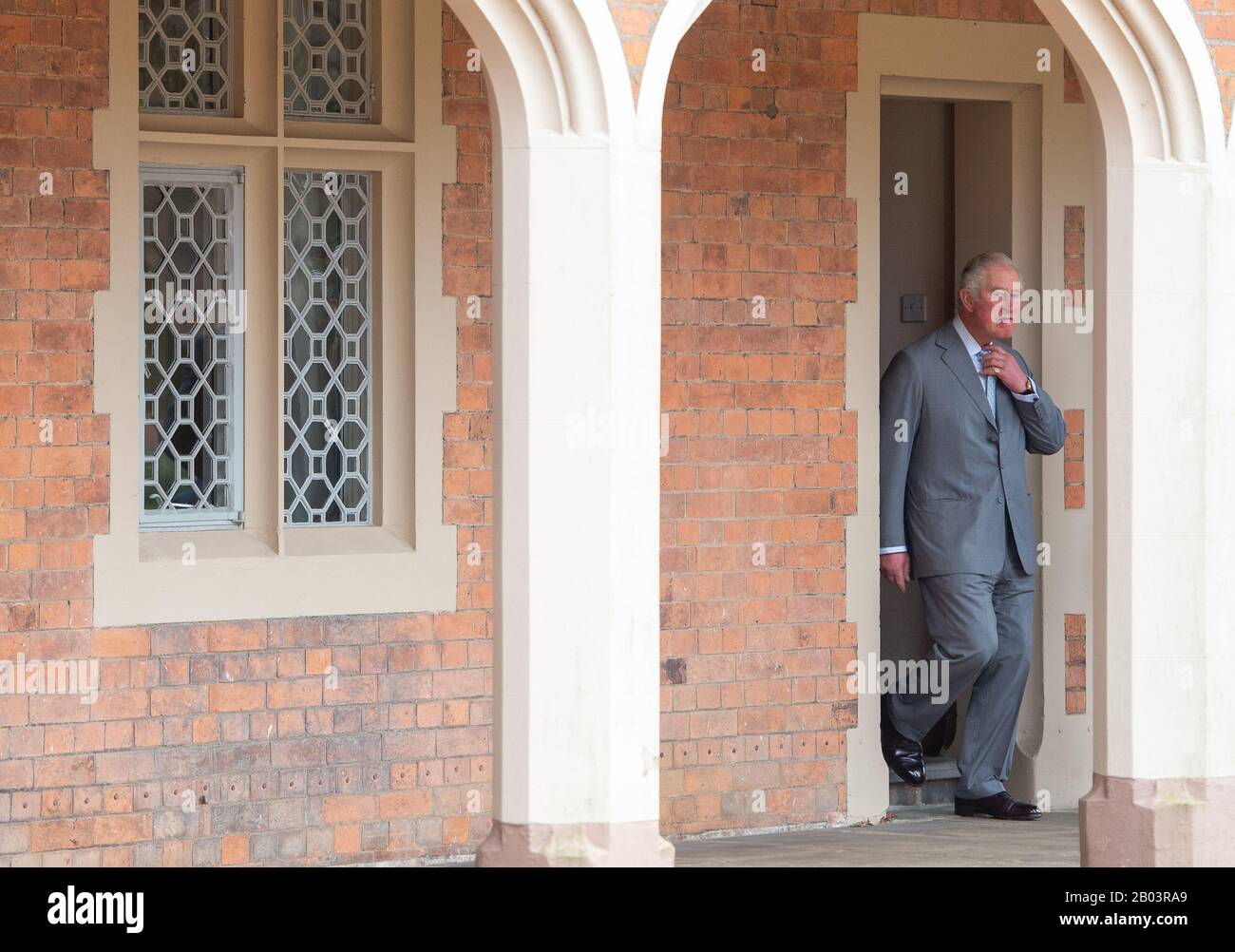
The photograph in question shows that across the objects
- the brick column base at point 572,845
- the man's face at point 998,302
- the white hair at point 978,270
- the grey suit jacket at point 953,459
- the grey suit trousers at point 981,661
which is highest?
the white hair at point 978,270

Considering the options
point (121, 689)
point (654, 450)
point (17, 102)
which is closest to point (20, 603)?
point (121, 689)

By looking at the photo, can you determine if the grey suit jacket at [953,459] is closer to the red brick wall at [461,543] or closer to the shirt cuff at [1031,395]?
the shirt cuff at [1031,395]

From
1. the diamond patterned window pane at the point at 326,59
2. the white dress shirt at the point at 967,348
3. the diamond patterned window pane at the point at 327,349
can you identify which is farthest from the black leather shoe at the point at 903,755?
the diamond patterned window pane at the point at 326,59

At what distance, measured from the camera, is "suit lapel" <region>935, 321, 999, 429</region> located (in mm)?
7805

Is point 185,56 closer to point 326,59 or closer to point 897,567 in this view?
point 326,59

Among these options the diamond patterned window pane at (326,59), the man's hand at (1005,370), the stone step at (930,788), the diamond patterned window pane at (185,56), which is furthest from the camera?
the stone step at (930,788)

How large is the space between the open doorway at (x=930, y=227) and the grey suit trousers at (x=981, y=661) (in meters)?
0.35

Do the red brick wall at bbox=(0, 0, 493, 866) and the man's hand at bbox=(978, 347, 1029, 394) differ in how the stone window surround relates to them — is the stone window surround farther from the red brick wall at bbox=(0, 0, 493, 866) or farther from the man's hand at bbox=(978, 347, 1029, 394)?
the man's hand at bbox=(978, 347, 1029, 394)

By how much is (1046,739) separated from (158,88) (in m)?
4.18

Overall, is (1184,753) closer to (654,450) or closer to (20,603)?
(654,450)

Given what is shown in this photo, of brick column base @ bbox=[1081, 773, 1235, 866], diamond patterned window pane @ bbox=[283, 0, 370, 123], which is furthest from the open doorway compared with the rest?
diamond patterned window pane @ bbox=[283, 0, 370, 123]

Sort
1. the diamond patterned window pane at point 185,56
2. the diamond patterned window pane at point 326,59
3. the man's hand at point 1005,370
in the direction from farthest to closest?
1. the man's hand at point 1005,370
2. the diamond patterned window pane at point 326,59
3. the diamond patterned window pane at point 185,56

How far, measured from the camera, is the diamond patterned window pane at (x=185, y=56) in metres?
6.80

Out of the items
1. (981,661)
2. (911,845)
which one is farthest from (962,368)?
(911,845)
